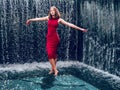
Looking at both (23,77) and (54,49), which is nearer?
(54,49)

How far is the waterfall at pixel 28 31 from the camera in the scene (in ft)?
38.5

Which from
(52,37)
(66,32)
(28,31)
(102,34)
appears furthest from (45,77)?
(66,32)

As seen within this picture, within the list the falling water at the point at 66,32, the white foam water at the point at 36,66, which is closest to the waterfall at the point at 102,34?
the falling water at the point at 66,32

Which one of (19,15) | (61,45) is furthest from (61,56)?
(19,15)

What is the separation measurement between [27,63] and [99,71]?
114 inches

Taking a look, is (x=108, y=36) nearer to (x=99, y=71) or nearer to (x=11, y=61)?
(x=99, y=71)

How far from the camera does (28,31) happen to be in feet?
39.6

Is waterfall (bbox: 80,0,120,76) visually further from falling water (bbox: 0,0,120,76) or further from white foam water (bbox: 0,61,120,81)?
white foam water (bbox: 0,61,120,81)

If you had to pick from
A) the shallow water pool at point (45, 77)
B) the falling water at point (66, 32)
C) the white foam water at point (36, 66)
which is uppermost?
the falling water at point (66, 32)

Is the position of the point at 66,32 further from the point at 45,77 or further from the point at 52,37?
the point at 52,37

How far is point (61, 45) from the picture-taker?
12.8 metres

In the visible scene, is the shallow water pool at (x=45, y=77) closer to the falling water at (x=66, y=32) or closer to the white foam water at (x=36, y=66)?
the white foam water at (x=36, y=66)

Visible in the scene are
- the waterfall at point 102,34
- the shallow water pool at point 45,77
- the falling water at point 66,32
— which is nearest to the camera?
the shallow water pool at point 45,77

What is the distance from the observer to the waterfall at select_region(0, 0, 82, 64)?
11.7m
